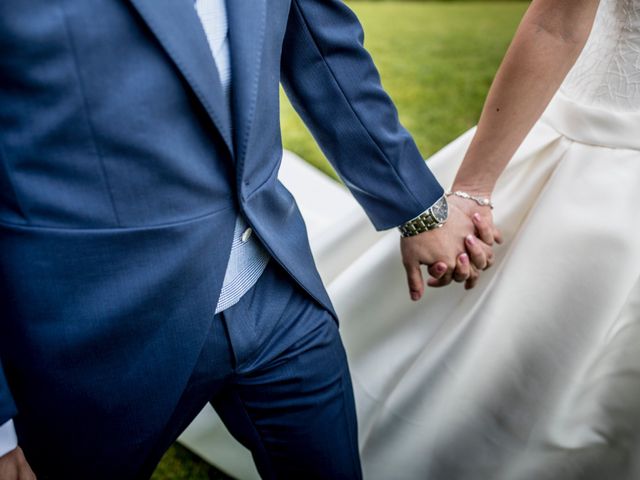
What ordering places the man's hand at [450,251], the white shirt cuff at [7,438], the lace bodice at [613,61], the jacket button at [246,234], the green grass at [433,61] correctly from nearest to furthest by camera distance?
1. the white shirt cuff at [7,438]
2. the jacket button at [246,234]
3. the lace bodice at [613,61]
4. the man's hand at [450,251]
5. the green grass at [433,61]

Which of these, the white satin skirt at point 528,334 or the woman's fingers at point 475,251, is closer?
the white satin skirt at point 528,334

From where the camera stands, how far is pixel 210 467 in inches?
92.6

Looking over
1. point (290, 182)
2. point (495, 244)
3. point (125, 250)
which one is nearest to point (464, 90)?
point (290, 182)

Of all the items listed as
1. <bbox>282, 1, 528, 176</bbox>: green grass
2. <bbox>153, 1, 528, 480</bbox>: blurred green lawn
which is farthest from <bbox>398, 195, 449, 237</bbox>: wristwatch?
<bbox>282, 1, 528, 176</bbox>: green grass

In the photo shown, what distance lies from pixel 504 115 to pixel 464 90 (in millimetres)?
4804

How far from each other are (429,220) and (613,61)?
1.91ft

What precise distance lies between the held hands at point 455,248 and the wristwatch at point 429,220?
0.01 meters

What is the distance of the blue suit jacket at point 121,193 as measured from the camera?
974 mm

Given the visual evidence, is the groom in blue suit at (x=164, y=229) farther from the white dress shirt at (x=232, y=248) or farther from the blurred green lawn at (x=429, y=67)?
the blurred green lawn at (x=429, y=67)

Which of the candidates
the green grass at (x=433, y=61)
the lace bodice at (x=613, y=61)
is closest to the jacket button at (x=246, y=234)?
the lace bodice at (x=613, y=61)

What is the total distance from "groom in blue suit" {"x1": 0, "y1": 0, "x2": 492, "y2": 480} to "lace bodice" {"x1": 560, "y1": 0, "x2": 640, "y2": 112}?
0.51 metres

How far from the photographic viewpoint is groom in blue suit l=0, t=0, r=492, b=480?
990mm

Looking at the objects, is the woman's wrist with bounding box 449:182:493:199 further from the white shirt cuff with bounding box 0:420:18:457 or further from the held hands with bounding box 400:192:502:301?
the white shirt cuff with bounding box 0:420:18:457

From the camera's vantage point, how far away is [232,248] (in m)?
1.25
